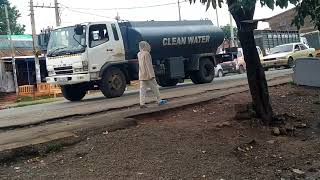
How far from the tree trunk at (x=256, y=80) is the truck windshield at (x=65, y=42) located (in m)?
6.49

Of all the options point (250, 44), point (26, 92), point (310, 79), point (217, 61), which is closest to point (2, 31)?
point (26, 92)

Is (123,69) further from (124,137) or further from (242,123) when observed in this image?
(124,137)

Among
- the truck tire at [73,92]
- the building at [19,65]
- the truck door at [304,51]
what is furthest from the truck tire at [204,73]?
the building at [19,65]

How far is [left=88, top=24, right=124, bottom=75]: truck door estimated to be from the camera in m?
15.0

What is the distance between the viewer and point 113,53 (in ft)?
50.9

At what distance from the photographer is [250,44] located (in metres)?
9.62

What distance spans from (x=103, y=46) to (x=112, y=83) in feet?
3.82

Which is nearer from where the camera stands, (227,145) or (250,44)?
(227,145)

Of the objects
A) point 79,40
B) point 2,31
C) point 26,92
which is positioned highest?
point 2,31

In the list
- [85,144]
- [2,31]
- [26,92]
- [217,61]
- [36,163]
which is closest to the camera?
[36,163]

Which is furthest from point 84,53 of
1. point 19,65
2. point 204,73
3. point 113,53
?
point 19,65

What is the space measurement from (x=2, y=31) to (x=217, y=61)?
32215 mm

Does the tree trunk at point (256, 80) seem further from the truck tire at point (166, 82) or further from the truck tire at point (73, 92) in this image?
the truck tire at point (166, 82)

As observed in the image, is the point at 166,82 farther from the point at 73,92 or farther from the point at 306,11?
the point at 306,11
